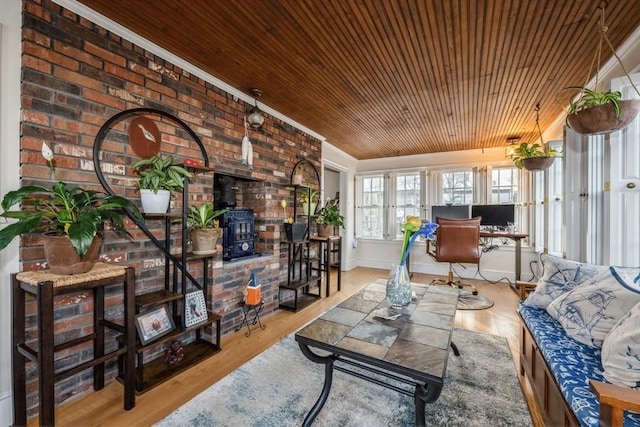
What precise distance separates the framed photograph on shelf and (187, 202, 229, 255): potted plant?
0.33 m

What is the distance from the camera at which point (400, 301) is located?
1725 mm

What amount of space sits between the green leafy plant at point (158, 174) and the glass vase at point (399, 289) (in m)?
1.59

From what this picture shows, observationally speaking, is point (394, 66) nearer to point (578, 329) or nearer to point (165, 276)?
point (578, 329)

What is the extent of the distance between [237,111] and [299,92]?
0.66 m

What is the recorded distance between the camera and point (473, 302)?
136 inches

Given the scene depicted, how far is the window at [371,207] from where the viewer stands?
18.8ft

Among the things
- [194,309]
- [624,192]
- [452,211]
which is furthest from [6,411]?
[452,211]

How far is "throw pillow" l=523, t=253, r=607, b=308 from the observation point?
167 cm

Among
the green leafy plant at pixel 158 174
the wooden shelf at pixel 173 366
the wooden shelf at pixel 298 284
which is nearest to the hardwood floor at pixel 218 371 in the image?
the wooden shelf at pixel 173 366

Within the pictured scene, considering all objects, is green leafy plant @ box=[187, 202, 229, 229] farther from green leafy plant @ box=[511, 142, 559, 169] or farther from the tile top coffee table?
green leafy plant @ box=[511, 142, 559, 169]

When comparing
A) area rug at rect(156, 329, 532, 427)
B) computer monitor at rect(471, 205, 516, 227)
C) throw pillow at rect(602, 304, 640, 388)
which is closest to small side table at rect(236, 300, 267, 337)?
area rug at rect(156, 329, 532, 427)

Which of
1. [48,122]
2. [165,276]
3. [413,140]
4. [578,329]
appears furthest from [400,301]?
[413,140]

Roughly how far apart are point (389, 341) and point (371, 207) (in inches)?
182

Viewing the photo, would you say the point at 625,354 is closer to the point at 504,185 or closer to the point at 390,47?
the point at 390,47
